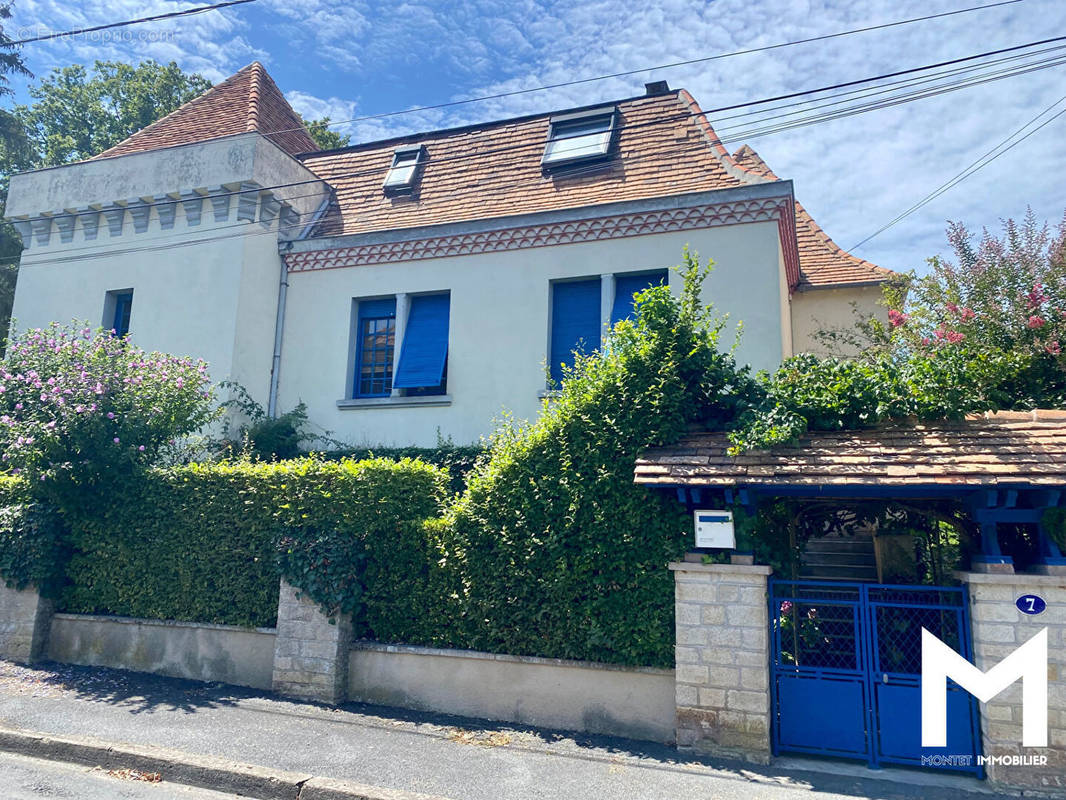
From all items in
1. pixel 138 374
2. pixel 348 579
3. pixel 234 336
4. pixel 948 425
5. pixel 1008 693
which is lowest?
pixel 1008 693

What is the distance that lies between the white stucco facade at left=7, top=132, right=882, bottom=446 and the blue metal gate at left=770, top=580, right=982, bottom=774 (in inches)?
212

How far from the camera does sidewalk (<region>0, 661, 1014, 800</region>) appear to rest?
6496 mm

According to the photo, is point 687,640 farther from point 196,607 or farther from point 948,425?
point 196,607

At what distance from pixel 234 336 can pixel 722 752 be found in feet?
37.2

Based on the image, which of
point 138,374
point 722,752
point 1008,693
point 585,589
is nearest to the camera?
point 1008,693

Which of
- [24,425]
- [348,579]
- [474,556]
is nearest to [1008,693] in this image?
[474,556]

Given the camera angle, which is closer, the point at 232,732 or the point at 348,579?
the point at 232,732

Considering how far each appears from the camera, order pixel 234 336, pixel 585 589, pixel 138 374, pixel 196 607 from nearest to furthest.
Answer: pixel 585 589
pixel 196 607
pixel 138 374
pixel 234 336

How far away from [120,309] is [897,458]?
15504mm

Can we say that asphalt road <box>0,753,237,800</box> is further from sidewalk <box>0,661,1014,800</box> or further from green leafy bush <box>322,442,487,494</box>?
green leafy bush <box>322,442,487,494</box>

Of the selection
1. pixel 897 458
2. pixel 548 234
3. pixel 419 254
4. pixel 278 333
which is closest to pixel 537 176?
pixel 548 234

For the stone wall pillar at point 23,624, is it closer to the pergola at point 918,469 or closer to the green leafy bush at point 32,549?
the green leafy bush at point 32,549

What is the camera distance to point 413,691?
8.74 metres

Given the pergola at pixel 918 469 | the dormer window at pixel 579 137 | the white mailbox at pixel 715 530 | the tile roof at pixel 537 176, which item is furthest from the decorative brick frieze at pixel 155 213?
the white mailbox at pixel 715 530
